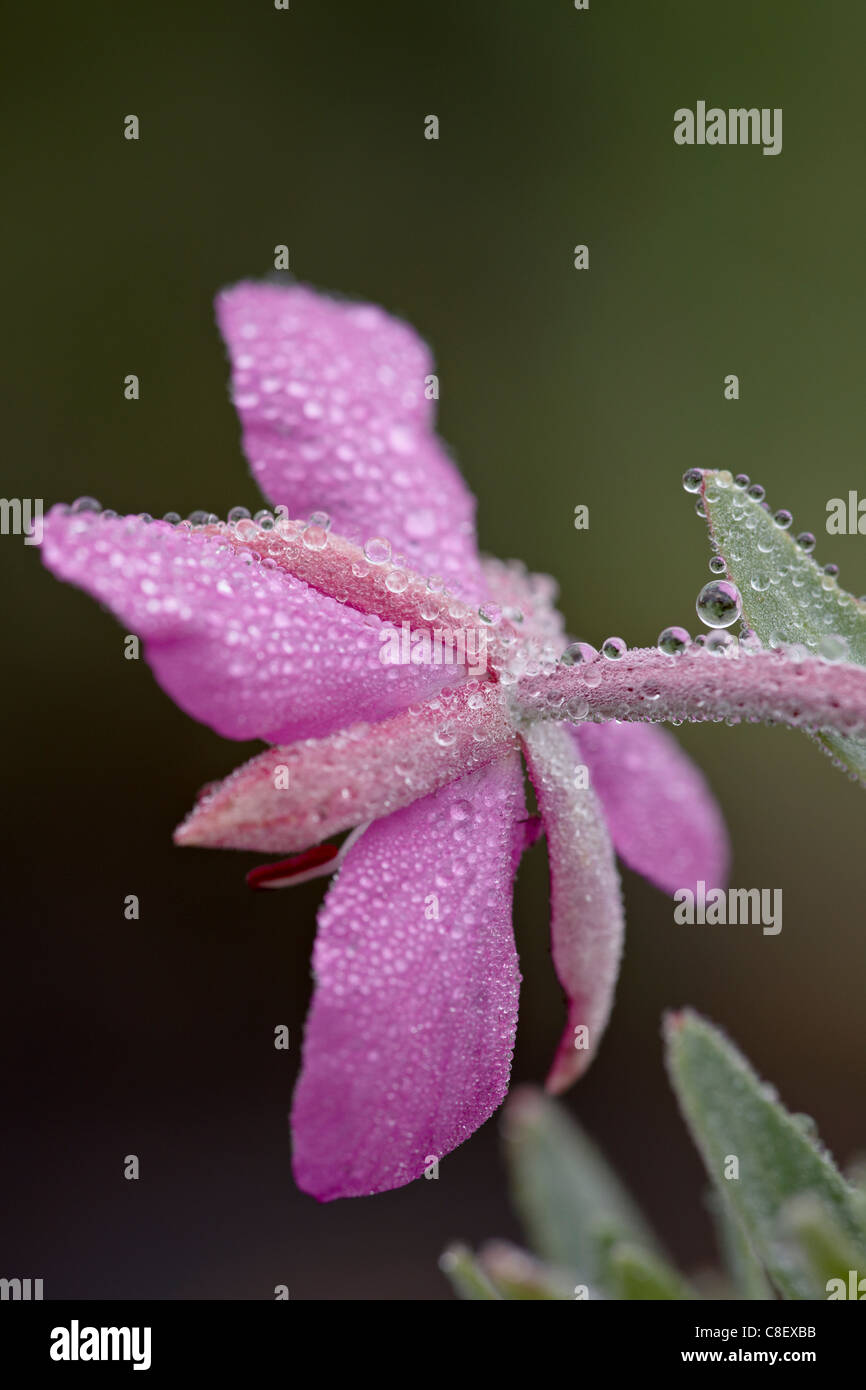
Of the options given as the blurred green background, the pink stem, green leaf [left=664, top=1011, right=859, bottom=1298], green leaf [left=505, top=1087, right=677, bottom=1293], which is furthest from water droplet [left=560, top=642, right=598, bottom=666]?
the blurred green background

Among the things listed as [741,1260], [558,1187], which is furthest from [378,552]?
[558,1187]

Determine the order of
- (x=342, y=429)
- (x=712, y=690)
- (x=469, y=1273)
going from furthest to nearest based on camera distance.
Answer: (x=469, y=1273), (x=342, y=429), (x=712, y=690)

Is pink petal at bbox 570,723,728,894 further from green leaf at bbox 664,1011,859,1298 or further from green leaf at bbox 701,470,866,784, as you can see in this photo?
green leaf at bbox 701,470,866,784

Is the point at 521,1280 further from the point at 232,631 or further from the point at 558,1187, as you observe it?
the point at 232,631

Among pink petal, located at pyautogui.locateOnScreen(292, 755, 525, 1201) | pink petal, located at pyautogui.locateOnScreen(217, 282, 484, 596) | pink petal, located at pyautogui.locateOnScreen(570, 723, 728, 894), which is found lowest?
pink petal, located at pyautogui.locateOnScreen(292, 755, 525, 1201)

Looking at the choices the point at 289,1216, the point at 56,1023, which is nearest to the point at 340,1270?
the point at 289,1216
